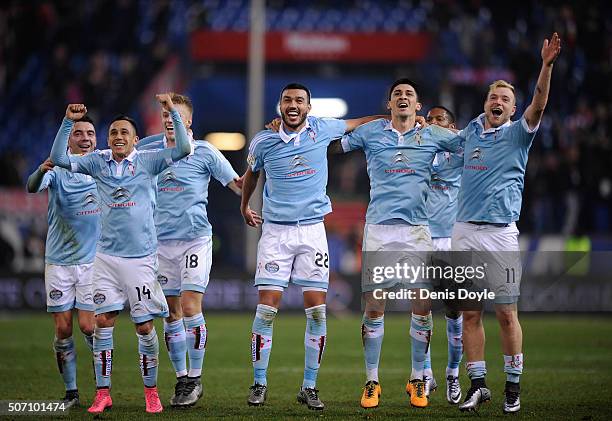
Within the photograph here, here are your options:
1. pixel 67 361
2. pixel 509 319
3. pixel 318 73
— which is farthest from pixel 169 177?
pixel 318 73

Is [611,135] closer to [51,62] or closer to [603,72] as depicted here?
[603,72]

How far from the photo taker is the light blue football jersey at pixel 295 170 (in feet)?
30.0

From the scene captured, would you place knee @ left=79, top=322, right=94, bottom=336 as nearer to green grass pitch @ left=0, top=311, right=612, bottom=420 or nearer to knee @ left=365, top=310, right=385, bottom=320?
green grass pitch @ left=0, top=311, right=612, bottom=420

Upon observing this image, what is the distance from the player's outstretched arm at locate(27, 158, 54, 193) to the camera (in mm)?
9115

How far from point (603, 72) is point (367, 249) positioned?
15315mm

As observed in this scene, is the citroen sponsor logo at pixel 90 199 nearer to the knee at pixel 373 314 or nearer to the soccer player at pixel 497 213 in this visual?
the knee at pixel 373 314

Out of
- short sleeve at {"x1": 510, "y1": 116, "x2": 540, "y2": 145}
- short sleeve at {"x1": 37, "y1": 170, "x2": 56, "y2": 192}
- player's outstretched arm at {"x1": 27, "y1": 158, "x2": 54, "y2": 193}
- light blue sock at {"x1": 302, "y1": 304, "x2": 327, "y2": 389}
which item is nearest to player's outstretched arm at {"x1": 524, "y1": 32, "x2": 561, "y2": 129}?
short sleeve at {"x1": 510, "y1": 116, "x2": 540, "y2": 145}

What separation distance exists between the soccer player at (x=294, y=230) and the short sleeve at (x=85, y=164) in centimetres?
139

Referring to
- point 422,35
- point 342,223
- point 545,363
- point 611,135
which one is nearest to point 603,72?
point 611,135

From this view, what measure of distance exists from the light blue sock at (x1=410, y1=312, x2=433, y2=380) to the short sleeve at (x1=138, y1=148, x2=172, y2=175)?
8.19ft

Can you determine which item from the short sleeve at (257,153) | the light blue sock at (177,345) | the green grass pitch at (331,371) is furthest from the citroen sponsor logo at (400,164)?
the light blue sock at (177,345)

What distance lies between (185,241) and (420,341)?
2.27 metres

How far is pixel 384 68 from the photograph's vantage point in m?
26.3

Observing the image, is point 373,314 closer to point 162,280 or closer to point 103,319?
point 162,280
